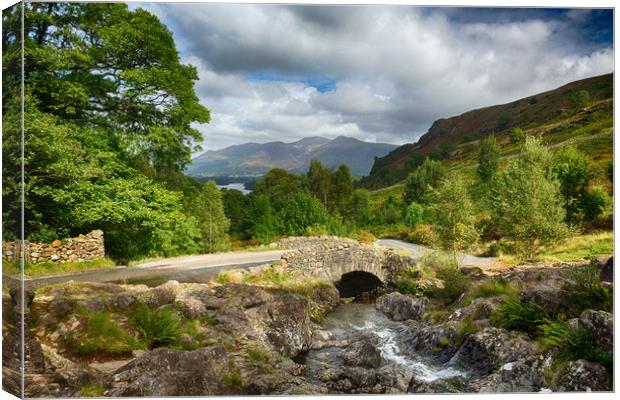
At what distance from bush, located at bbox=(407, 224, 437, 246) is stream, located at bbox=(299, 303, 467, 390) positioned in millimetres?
1771

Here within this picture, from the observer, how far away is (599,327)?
7.17m

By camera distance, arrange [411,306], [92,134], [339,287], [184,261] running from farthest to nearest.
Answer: [339,287] → [411,306] → [184,261] → [92,134]

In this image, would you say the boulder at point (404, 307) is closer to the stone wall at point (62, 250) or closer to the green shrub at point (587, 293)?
the green shrub at point (587, 293)

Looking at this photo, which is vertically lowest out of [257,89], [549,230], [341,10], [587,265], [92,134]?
[587,265]

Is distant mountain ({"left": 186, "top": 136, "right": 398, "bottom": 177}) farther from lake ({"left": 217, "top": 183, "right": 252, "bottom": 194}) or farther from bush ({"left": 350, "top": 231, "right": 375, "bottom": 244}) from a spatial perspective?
bush ({"left": 350, "top": 231, "right": 375, "bottom": 244})

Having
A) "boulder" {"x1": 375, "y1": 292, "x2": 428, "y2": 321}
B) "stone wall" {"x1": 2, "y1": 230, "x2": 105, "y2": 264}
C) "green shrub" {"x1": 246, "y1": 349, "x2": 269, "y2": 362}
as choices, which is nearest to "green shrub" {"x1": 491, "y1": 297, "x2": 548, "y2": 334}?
"boulder" {"x1": 375, "y1": 292, "x2": 428, "y2": 321}

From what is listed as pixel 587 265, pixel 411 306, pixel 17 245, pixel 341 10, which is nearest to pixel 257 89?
pixel 341 10

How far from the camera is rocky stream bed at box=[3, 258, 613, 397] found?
6.56 m

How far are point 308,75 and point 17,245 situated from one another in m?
5.35

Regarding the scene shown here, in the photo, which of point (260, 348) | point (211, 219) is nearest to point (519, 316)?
point (260, 348)

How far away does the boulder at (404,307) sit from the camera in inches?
354

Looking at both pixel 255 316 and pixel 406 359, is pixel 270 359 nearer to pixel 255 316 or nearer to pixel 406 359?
pixel 255 316

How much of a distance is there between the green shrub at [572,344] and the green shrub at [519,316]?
280 mm

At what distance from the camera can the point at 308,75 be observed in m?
7.83
